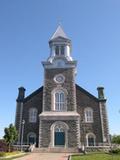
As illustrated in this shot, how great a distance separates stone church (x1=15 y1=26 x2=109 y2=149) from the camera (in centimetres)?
3484

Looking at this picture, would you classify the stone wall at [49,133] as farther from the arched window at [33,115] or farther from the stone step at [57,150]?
the arched window at [33,115]

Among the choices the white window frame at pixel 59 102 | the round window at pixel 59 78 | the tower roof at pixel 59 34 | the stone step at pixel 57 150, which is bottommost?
the stone step at pixel 57 150

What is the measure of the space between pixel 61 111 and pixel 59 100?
220 cm

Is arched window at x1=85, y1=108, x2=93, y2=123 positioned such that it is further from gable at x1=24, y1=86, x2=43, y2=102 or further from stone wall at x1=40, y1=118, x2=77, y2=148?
gable at x1=24, y1=86, x2=43, y2=102

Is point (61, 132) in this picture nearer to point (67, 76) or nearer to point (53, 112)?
point (53, 112)

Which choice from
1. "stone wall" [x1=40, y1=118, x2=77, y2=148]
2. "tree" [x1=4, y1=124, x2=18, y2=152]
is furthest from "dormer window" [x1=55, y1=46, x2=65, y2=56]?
"tree" [x1=4, y1=124, x2=18, y2=152]

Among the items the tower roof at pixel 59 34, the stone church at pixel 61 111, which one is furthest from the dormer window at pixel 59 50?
the tower roof at pixel 59 34

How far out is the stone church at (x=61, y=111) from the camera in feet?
114

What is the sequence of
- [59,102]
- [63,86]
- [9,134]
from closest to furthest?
[9,134] < [59,102] < [63,86]

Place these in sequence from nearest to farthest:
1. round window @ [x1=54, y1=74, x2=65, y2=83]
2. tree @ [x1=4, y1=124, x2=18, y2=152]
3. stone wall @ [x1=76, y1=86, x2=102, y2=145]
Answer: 1. tree @ [x1=4, y1=124, x2=18, y2=152]
2. stone wall @ [x1=76, y1=86, x2=102, y2=145]
3. round window @ [x1=54, y1=74, x2=65, y2=83]

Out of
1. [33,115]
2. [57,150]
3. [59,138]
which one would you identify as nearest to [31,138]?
[33,115]

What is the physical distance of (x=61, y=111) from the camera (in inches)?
1426

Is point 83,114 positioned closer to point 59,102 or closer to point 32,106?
point 59,102

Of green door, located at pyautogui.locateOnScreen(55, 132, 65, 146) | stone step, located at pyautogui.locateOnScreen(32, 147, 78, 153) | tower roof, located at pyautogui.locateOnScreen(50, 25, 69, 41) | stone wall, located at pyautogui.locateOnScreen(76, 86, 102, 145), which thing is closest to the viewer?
stone step, located at pyautogui.locateOnScreen(32, 147, 78, 153)
